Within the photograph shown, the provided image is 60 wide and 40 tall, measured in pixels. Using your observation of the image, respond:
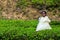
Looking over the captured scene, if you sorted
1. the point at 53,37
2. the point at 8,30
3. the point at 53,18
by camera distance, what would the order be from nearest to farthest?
the point at 53,37 < the point at 8,30 < the point at 53,18

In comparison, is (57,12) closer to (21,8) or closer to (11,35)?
(21,8)

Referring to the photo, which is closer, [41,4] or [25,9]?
[25,9]

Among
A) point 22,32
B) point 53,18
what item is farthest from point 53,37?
point 53,18

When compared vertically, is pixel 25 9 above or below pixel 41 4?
below

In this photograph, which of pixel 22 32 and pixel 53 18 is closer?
pixel 22 32

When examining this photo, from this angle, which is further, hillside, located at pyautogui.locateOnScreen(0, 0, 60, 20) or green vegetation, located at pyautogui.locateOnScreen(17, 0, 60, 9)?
green vegetation, located at pyautogui.locateOnScreen(17, 0, 60, 9)

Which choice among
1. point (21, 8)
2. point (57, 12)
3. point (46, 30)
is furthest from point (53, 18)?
point (46, 30)

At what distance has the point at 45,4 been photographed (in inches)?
573

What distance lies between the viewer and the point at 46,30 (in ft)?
31.4

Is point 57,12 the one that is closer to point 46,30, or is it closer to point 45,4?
point 45,4

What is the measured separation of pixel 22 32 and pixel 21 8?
492cm

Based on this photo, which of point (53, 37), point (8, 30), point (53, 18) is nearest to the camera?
point (53, 37)

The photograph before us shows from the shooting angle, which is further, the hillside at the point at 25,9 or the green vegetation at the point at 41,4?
the green vegetation at the point at 41,4

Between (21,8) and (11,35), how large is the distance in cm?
498
